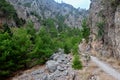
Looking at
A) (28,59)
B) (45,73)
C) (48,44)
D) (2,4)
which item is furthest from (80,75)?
(2,4)

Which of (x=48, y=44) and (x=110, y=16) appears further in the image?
(x=48, y=44)

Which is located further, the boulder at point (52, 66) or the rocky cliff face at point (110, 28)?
the boulder at point (52, 66)

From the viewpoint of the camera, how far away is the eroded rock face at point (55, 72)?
4281cm

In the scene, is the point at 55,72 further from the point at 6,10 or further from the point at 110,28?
the point at 6,10

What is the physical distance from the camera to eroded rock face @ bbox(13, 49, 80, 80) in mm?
42812

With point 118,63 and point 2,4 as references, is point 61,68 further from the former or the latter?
point 2,4

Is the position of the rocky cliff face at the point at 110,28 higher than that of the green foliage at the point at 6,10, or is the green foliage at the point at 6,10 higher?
the green foliage at the point at 6,10

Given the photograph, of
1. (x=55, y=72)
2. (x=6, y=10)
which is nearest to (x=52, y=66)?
(x=55, y=72)

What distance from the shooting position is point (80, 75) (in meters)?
38.0

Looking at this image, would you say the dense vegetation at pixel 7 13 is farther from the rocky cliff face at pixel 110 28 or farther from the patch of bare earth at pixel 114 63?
the patch of bare earth at pixel 114 63

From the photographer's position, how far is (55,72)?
151 ft

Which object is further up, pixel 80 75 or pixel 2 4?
pixel 2 4

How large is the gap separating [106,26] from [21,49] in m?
20.3

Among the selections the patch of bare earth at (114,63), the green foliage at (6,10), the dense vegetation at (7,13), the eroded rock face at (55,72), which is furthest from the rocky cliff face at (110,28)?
the green foliage at (6,10)
